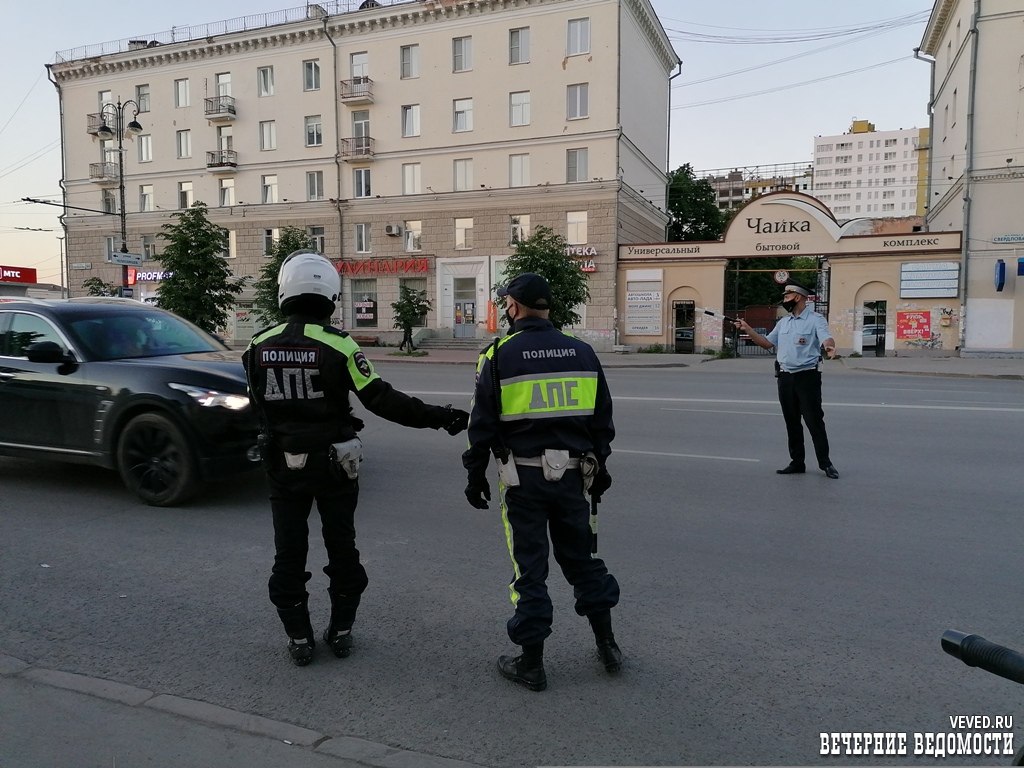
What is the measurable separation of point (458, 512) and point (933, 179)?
39122mm

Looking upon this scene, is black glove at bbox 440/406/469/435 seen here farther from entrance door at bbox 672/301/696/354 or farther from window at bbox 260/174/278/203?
window at bbox 260/174/278/203

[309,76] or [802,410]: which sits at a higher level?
[309,76]

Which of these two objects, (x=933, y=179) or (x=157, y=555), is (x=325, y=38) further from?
(x=157, y=555)

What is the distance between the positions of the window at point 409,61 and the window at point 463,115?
2.88m

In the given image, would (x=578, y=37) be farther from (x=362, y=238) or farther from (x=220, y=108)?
(x=220, y=108)

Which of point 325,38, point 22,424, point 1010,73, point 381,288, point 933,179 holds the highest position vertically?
point 325,38

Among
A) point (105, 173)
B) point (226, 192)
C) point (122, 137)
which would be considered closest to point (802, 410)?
point (122, 137)

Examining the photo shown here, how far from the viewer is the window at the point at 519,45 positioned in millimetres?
35469

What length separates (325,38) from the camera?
3916 cm

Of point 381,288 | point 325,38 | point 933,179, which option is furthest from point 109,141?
point 933,179

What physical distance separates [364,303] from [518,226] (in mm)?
9239

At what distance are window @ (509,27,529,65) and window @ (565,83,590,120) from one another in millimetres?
2876

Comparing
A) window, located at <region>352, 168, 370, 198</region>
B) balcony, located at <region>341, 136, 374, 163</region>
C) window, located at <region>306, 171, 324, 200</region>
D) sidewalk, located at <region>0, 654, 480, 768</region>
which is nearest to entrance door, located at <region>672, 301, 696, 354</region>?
window, located at <region>352, 168, 370, 198</region>

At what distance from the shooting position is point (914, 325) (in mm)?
30297
